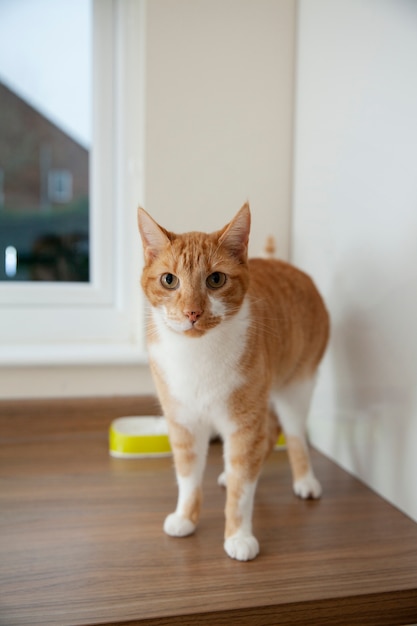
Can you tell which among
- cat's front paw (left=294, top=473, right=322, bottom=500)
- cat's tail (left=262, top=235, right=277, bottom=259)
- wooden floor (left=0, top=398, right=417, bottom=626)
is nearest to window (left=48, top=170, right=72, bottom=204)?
cat's tail (left=262, top=235, right=277, bottom=259)

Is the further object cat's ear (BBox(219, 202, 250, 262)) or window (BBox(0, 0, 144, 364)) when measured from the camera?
window (BBox(0, 0, 144, 364))

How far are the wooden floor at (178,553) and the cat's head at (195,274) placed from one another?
0.40 meters

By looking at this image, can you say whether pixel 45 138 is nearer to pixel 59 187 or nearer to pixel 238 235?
pixel 59 187

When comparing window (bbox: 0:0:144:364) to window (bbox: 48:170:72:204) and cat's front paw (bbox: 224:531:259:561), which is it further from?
cat's front paw (bbox: 224:531:259:561)

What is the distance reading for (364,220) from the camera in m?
1.35

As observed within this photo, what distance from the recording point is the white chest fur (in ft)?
3.45

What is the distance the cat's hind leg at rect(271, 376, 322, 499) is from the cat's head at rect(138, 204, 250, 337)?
1.25 ft

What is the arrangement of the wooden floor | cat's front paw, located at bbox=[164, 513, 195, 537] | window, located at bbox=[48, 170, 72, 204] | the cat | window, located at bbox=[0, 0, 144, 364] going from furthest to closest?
1. window, located at bbox=[48, 170, 72, 204]
2. window, located at bbox=[0, 0, 144, 364]
3. cat's front paw, located at bbox=[164, 513, 195, 537]
4. the cat
5. the wooden floor

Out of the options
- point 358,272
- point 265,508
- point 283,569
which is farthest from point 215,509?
point 358,272

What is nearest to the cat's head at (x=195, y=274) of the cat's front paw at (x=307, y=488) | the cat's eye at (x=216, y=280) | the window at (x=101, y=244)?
the cat's eye at (x=216, y=280)

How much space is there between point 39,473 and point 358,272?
0.88m

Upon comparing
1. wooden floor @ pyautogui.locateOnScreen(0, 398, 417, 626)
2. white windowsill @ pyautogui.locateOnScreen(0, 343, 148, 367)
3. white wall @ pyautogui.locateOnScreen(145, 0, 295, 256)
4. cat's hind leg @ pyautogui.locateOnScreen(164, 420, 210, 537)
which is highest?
white wall @ pyautogui.locateOnScreen(145, 0, 295, 256)

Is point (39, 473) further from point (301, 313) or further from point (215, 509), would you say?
point (301, 313)

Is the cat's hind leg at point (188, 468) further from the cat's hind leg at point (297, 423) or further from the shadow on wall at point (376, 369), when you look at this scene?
the shadow on wall at point (376, 369)
